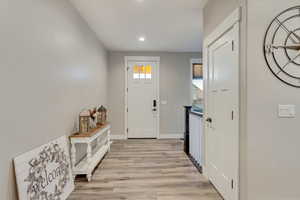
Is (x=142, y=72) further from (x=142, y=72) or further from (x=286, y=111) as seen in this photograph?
(x=286, y=111)

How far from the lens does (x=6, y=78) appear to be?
4.65 ft

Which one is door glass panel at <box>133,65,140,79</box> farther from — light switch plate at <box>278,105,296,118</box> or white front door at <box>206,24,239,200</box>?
light switch plate at <box>278,105,296,118</box>

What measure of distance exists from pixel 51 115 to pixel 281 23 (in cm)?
257

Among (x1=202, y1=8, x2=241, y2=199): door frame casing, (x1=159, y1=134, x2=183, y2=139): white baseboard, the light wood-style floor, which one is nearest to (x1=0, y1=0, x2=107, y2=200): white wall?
the light wood-style floor

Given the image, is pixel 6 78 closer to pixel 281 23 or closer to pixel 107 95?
pixel 281 23

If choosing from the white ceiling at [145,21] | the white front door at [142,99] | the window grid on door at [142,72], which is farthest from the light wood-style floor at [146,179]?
the white ceiling at [145,21]

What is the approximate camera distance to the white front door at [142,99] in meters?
5.63

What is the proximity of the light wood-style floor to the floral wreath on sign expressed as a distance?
14.3 inches

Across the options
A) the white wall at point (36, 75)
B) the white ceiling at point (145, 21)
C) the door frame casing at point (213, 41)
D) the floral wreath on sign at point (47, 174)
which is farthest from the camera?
the white ceiling at point (145, 21)

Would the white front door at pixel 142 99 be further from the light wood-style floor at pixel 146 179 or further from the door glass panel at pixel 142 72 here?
the light wood-style floor at pixel 146 179

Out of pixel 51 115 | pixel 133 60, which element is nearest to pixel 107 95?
pixel 133 60

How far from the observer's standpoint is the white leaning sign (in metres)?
1.56

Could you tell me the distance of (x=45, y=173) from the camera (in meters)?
1.84

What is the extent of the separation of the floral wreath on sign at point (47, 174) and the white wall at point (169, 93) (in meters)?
3.28
